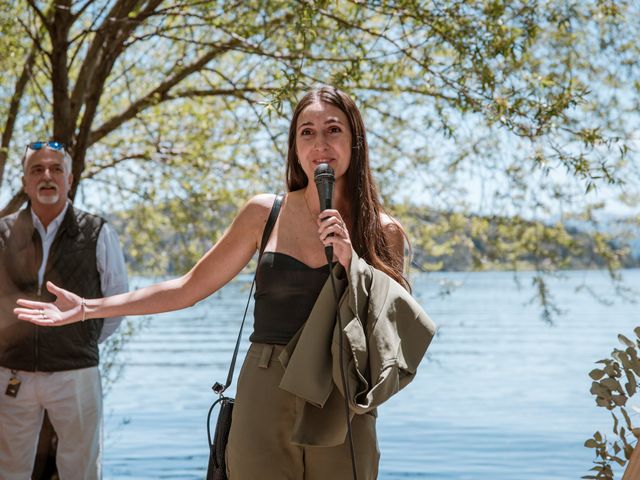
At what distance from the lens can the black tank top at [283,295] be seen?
8.32 ft

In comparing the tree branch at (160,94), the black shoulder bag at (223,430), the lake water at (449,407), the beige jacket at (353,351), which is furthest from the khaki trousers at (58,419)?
the tree branch at (160,94)

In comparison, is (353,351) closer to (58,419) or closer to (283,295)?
(283,295)

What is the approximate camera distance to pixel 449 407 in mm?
15281

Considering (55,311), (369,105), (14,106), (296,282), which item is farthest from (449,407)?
(296,282)

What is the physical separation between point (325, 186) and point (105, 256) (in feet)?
7.07

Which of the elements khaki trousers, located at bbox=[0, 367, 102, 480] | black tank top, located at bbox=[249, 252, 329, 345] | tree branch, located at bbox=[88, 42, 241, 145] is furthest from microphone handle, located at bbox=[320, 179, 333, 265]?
tree branch, located at bbox=[88, 42, 241, 145]

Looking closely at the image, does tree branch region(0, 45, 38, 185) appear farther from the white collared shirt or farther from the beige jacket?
the beige jacket

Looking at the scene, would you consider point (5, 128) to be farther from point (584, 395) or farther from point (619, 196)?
point (584, 395)

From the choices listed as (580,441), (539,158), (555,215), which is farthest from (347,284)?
(580,441)

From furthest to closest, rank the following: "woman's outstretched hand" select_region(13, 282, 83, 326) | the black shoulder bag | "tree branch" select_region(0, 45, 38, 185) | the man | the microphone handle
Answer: "tree branch" select_region(0, 45, 38, 185) → the man → "woman's outstretched hand" select_region(13, 282, 83, 326) → the black shoulder bag → the microphone handle

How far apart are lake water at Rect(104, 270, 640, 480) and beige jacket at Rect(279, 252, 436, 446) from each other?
12.5 feet

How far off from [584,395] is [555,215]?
10816 millimetres

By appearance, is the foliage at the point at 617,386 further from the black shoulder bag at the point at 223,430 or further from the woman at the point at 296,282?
the black shoulder bag at the point at 223,430

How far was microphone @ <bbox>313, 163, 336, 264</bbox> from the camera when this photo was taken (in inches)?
96.3
